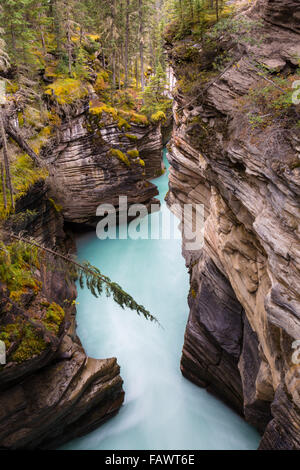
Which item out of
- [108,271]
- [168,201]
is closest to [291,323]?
[168,201]

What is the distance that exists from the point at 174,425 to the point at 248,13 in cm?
1441

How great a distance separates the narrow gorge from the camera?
6.19 meters

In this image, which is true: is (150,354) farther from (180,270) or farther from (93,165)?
(93,165)

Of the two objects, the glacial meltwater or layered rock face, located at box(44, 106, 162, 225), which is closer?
the glacial meltwater

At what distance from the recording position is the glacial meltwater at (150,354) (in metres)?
10.5

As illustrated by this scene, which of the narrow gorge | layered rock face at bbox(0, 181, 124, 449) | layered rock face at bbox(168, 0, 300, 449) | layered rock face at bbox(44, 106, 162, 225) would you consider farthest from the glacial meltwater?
layered rock face at bbox(44, 106, 162, 225)

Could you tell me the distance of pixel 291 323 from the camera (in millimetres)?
5309

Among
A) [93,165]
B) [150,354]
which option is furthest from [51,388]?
[93,165]

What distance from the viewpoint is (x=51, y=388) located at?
27.7ft

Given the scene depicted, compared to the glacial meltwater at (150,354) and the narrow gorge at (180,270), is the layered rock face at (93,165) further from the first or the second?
the glacial meltwater at (150,354)

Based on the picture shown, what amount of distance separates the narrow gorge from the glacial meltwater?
71 millimetres

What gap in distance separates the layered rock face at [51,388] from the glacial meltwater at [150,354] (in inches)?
43.2

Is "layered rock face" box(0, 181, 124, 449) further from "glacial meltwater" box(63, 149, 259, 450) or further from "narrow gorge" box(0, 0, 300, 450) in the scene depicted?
"glacial meltwater" box(63, 149, 259, 450)

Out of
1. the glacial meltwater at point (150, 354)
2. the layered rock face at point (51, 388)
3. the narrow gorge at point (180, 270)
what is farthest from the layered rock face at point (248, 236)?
the layered rock face at point (51, 388)
